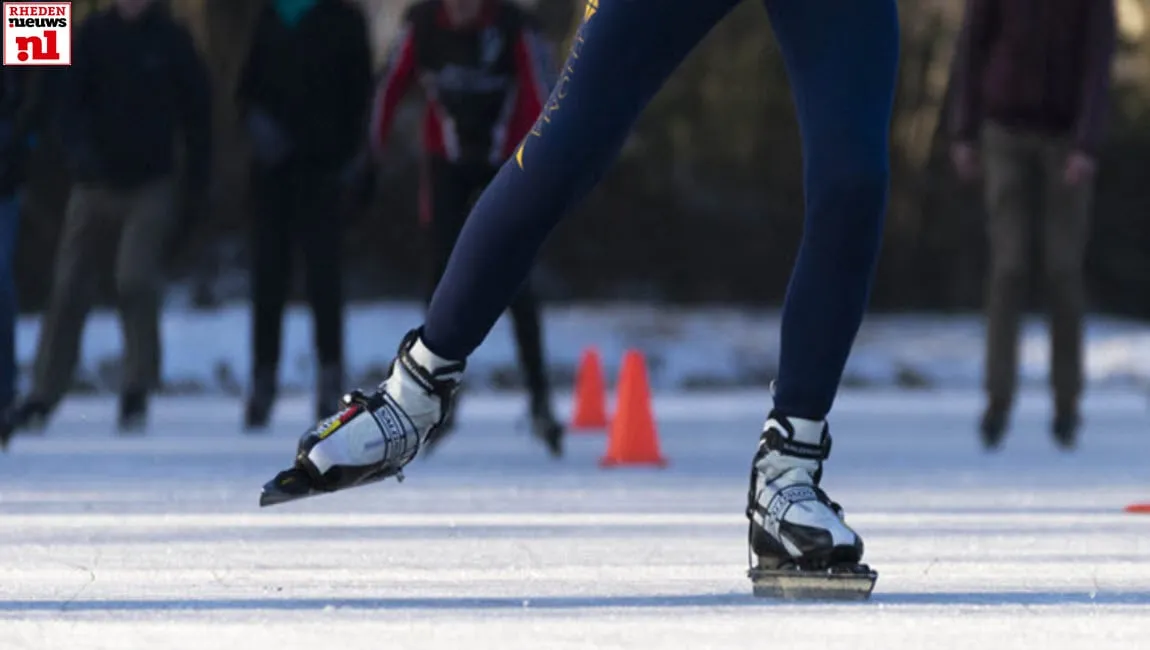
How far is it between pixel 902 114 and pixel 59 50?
1096 centimetres

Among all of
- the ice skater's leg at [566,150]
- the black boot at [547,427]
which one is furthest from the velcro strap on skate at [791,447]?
the black boot at [547,427]

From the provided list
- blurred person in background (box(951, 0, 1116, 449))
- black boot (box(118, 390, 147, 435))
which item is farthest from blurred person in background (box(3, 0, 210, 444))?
blurred person in background (box(951, 0, 1116, 449))

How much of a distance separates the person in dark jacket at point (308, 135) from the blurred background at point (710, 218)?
714 centimetres

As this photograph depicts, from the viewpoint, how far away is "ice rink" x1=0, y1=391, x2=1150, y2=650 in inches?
137

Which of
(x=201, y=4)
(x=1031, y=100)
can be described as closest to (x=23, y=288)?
(x=201, y=4)

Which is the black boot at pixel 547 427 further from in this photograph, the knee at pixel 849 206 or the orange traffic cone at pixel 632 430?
the knee at pixel 849 206

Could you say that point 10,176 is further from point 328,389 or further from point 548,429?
point 548,429

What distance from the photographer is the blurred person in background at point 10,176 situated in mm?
8594

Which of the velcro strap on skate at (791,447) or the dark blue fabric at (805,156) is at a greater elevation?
the dark blue fabric at (805,156)

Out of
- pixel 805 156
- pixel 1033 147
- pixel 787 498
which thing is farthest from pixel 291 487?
pixel 1033 147

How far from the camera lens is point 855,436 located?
9.76 m

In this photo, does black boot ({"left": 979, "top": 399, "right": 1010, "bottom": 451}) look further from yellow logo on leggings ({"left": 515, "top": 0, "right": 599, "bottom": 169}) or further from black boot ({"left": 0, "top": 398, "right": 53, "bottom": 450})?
yellow logo on leggings ({"left": 515, "top": 0, "right": 599, "bottom": 169})

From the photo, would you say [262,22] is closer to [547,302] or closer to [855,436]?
[855,436]

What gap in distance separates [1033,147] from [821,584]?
5198 millimetres
